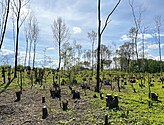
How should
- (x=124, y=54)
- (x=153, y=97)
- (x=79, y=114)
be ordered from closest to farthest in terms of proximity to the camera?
(x=79, y=114) < (x=153, y=97) < (x=124, y=54)

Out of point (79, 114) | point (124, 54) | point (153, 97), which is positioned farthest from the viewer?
point (124, 54)

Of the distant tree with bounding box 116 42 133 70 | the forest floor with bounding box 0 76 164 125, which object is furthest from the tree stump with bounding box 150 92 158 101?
the distant tree with bounding box 116 42 133 70

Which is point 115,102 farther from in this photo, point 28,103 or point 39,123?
point 28,103

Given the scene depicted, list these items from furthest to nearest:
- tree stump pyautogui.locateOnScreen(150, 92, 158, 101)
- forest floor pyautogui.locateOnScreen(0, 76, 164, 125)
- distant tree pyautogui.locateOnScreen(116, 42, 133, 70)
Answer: distant tree pyautogui.locateOnScreen(116, 42, 133, 70) → tree stump pyautogui.locateOnScreen(150, 92, 158, 101) → forest floor pyautogui.locateOnScreen(0, 76, 164, 125)

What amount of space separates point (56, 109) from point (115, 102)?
3026mm

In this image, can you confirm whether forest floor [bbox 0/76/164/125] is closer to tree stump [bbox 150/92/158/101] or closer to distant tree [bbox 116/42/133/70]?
tree stump [bbox 150/92/158/101]

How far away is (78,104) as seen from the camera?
12969mm

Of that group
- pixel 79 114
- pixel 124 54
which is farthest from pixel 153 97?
pixel 124 54

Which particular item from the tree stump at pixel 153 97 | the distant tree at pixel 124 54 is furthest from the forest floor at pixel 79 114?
the distant tree at pixel 124 54

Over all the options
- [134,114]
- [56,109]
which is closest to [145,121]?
[134,114]

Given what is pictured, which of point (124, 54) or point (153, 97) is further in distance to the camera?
point (124, 54)

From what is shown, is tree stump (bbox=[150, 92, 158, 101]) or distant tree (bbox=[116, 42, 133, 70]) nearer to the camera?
tree stump (bbox=[150, 92, 158, 101])

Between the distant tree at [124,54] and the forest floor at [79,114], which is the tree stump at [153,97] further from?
the distant tree at [124,54]

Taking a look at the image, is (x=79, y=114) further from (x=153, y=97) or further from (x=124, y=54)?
(x=124, y=54)
